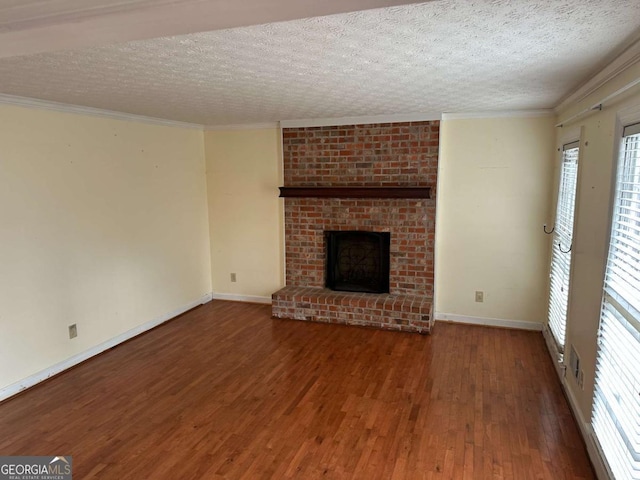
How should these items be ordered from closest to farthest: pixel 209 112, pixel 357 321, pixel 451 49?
pixel 451 49
pixel 209 112
pixel 357 321

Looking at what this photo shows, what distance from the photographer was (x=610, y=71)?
90.8 inches

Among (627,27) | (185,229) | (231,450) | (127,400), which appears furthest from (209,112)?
(627,27)

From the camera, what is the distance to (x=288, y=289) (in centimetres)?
520

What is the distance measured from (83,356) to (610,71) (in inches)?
A: 179

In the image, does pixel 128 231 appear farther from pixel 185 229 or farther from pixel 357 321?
pixel 357 321

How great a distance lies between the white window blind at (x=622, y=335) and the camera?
1.89 m

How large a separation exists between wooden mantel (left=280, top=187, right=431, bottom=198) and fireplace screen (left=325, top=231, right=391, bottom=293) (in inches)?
20.0

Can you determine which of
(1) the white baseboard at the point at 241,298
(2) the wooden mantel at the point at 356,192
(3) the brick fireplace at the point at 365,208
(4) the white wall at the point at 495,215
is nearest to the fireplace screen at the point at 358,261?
(3) the brick fireplace at the point at 365,208

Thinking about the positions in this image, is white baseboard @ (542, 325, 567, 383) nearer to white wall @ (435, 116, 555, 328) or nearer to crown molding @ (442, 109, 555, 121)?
white wall @ (435, 116, 555, 328)

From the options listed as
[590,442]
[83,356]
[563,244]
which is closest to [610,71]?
[563,244]

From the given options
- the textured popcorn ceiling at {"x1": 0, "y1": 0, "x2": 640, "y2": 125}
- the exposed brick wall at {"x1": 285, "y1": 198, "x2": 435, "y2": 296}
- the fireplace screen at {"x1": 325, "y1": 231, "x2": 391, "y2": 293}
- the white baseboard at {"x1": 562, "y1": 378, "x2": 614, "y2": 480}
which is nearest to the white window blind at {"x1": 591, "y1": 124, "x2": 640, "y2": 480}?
the white baseboard at {"x1": 562, "y1": 378, "x2": 614, "y2": 480}

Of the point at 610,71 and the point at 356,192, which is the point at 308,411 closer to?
the point at 356,192

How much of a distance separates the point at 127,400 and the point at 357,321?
244cm

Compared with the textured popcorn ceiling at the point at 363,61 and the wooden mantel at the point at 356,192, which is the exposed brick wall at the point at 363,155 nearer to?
the wooden mantel at the point at 356,192
